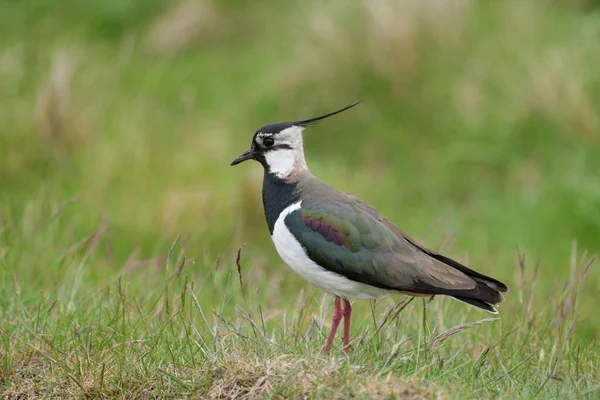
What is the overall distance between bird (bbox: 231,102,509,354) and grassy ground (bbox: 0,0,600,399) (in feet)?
0.76

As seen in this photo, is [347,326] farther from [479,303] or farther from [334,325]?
[479,303]

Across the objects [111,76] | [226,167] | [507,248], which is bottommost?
[507,248]

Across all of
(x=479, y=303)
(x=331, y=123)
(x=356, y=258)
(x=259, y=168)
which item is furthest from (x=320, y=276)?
(x=331, y=123)

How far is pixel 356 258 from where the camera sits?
4996 mm

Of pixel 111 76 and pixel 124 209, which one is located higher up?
pixel 111 76

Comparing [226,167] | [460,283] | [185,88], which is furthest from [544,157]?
[460,283]

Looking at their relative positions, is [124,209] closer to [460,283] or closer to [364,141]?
[364,141]

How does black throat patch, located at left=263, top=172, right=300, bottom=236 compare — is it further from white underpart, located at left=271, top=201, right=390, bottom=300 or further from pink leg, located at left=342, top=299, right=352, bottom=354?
pink leg, located at left=342, top=299, right=352, bottom=354

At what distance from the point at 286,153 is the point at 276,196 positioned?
0.86ft

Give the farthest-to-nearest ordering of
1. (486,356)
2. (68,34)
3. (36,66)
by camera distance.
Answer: (68,34), (36,66), (486,356)

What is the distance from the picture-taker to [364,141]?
9703mm

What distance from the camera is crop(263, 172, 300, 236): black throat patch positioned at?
531 centimetres

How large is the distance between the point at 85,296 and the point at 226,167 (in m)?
3.23

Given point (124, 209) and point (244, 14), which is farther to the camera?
point (244, 14)
